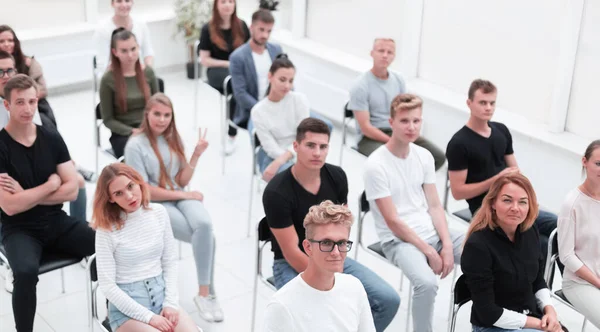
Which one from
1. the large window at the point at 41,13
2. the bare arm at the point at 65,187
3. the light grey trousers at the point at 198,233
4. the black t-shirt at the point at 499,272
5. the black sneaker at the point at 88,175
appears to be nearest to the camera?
the black t-shirt at the point at 499,272

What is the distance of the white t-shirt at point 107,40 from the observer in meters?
6.51

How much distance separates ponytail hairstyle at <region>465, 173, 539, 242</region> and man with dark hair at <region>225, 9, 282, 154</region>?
2541 millimetres

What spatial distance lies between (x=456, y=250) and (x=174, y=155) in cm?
161

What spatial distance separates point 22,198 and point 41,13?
4.01 m

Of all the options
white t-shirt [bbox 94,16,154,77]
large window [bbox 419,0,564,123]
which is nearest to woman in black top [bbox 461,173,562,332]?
large window [bbox 419,0,564,123]

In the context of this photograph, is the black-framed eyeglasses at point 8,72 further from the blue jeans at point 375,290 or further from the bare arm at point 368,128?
the bare arm at point 368,128

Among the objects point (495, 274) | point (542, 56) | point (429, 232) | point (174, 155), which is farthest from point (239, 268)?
point (542, 56)

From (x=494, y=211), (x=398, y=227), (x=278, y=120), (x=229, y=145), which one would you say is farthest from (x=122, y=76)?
(x=494, y=211)

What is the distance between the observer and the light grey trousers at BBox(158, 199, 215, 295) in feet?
14.6

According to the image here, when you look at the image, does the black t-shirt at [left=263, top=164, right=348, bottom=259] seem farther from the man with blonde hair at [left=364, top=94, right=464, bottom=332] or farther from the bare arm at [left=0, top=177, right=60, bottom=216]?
the bare arm at [left=0, top=177, right=60, bottom=216]

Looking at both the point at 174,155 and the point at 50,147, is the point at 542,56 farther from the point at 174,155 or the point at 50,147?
the point at 50,147

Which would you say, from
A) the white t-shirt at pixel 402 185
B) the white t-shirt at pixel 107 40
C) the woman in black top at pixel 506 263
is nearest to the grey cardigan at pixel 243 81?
the white t-shirt at pixel 107 40

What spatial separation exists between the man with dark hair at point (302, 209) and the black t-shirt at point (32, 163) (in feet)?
3.66

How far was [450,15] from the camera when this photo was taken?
A: 6262 millimetres
